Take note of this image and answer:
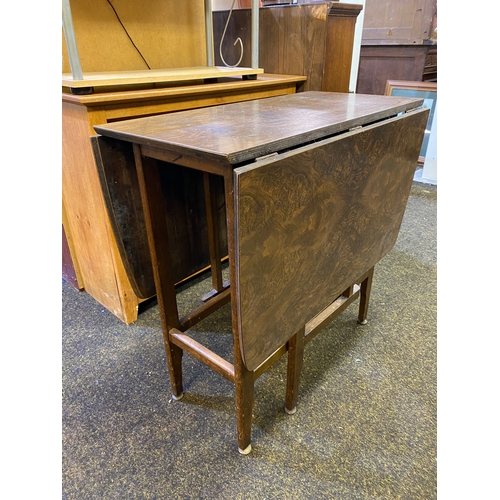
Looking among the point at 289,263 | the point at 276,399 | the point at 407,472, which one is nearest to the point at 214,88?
the point at 289,263

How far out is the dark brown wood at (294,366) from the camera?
1.16 metres

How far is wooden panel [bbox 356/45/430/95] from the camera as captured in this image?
A: 3102 mm

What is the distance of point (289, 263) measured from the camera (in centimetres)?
93

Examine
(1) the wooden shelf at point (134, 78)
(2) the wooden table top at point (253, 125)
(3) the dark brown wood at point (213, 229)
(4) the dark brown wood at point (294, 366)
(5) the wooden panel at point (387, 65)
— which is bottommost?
(4) the dark brown wood at point (294, 366)

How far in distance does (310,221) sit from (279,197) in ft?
0.54

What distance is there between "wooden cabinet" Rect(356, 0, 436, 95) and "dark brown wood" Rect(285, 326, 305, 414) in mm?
2943

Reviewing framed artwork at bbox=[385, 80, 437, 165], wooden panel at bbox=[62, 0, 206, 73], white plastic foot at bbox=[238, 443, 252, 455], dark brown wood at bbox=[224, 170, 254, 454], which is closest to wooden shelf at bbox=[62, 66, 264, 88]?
wooden panel at bbox=[62, 0, 206, 73]

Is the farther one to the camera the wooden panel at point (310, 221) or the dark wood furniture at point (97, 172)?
the dark wood furniture at point (97, 172)

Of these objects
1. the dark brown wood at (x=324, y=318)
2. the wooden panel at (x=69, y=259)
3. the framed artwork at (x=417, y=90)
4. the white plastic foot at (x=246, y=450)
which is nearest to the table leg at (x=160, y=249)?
the white plastic foot at (x=246, y=450)

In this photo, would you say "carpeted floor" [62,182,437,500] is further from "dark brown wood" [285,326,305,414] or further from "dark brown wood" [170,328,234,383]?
"dark brown wood" [170,328,234,383]

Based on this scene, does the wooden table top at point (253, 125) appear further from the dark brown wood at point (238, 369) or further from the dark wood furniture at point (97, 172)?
the dark wood furniture at point (97, 172)

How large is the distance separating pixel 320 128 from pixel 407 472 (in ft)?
3.39

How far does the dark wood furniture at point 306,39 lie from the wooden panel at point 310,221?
0.75m

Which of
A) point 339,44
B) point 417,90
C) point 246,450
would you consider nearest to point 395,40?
point 417,90
